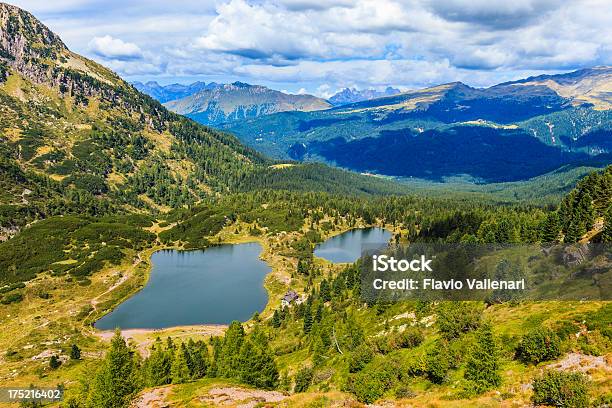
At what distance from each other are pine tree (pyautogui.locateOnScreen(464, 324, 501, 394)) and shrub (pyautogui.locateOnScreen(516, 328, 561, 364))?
4672 millimetres

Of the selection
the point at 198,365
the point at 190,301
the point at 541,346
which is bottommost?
the point at 190,301

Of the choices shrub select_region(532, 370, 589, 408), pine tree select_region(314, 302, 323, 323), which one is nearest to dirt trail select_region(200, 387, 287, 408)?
shrub select_region(532, 370, 589, 408)

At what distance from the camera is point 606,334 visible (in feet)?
154

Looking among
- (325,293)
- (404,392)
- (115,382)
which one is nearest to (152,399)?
(115,382)

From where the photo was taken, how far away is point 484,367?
1786 inches

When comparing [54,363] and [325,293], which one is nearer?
[54,363]

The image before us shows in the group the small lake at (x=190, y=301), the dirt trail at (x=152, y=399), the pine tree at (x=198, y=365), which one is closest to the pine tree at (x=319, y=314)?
the small lake at (x=190, y=301)

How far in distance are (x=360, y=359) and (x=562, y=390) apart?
36143 millimetres

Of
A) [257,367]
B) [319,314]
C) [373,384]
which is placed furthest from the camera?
[319,314]

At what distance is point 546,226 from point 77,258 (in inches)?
7218

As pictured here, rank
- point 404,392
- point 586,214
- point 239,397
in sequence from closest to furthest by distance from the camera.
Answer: point 404,392 → point 239,397 → point 586,214

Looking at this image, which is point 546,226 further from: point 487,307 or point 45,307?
point 45,307
